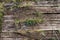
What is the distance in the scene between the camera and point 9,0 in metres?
3.81

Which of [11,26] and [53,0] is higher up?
[53,0]

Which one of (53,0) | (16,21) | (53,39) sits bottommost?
(53,39)

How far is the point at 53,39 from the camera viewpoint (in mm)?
3420

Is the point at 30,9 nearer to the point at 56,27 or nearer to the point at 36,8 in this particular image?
the point at 36,8

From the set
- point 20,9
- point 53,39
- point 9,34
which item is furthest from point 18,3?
point 53,39

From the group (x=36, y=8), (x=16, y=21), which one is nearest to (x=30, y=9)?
(x=36, y=8)

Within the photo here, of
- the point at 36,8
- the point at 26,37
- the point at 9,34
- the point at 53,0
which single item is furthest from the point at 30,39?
the point at 53,0

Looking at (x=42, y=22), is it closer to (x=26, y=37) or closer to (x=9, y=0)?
(x=26, y=37)

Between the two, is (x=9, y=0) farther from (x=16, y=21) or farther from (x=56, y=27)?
(x=56, y=27)

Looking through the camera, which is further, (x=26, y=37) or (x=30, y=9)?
(x=30, y=9)

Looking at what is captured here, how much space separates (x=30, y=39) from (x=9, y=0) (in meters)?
0.83

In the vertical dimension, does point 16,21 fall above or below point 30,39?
above

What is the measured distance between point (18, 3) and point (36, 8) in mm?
326

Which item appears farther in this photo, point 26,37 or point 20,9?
point 20,9
